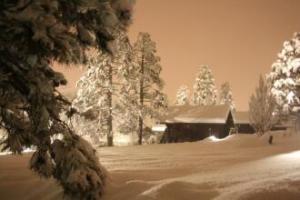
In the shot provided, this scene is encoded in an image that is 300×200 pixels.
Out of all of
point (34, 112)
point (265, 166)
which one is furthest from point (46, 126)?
point (265, 166)

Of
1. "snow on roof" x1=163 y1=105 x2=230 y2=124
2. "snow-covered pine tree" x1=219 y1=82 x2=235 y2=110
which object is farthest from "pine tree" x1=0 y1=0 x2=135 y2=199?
"snow-covered pine tree" x1=219 y1=82 x2=235 y2=110

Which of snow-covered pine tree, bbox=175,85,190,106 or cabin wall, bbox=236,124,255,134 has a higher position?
snow-covered pine tree, bbox=175,85,190,106

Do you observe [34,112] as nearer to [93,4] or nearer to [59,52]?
[59,52]

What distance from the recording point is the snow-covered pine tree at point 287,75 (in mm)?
39281

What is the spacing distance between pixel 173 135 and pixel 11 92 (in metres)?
45.4

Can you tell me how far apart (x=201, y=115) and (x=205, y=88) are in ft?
72.7

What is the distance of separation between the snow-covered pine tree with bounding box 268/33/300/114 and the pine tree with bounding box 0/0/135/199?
34.4 meters

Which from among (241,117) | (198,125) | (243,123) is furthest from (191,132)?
(241,117)

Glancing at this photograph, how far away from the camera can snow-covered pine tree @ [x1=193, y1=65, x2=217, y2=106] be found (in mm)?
74581

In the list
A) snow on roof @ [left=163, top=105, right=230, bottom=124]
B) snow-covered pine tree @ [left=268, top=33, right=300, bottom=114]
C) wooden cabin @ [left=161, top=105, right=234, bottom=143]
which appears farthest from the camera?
snow on roof @ [left=163, top=105, right=230, bottom=124]

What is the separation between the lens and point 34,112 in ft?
22.5

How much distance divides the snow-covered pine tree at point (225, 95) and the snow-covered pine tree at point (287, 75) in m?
45.3

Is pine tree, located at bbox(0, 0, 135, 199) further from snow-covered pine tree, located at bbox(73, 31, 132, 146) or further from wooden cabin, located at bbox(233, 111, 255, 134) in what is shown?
wooden cabin, located at bbox(233, 111, 255, 134)

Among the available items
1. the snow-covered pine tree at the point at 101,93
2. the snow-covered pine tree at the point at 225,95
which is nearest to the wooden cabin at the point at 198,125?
the snow-covered pine tree at the point at 101,93
